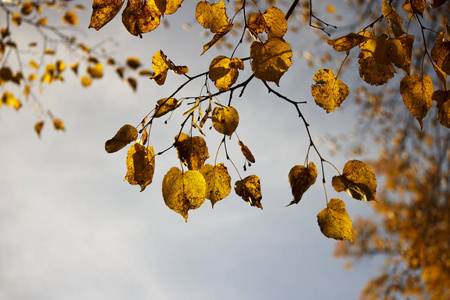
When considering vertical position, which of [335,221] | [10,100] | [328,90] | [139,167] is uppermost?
[10,100]

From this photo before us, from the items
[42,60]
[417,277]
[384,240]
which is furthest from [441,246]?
[42,60]

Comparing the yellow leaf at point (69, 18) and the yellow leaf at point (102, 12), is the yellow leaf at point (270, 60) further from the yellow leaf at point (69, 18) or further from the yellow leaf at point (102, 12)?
the yellow leaf at point (69, 18)

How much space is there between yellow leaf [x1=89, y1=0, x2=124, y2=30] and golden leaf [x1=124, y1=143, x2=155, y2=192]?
0.24m

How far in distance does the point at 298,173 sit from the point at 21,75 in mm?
3089

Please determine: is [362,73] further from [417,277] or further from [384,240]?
[384,240]

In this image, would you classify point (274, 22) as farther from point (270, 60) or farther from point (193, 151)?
point (193, 151)

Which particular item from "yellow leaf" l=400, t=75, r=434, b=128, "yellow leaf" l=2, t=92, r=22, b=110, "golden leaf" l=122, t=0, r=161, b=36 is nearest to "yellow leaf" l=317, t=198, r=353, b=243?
"yellow leaf" l=400, t=75, r=434, b=128

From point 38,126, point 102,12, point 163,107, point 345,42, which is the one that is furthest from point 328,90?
point 38,126

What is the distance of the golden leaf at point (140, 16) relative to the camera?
660 millimetres

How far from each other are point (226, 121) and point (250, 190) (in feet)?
0.56

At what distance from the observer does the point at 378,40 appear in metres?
0.60

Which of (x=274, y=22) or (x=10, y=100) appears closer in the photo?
(x=274, y=22)

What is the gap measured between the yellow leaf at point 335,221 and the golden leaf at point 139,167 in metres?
0.37

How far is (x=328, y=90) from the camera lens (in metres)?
0.72
